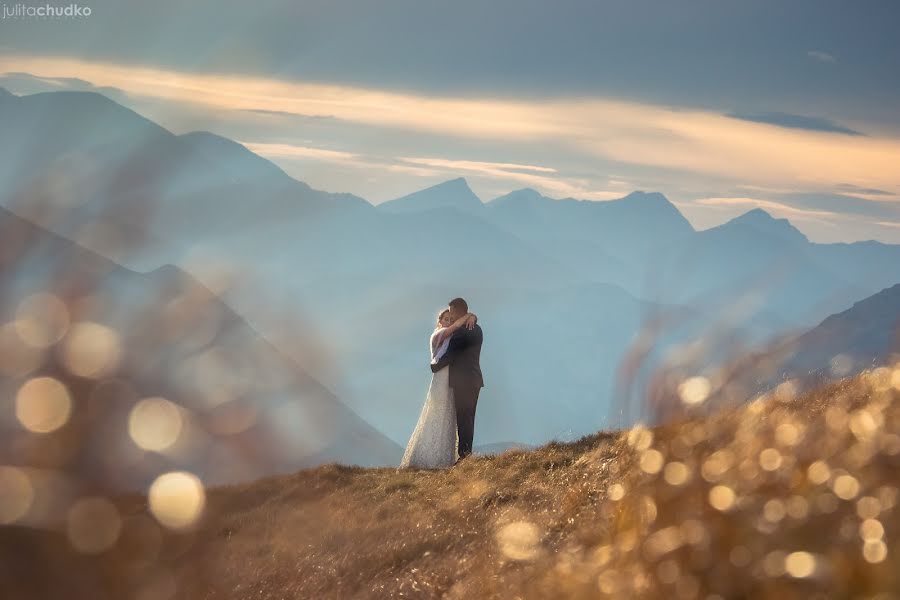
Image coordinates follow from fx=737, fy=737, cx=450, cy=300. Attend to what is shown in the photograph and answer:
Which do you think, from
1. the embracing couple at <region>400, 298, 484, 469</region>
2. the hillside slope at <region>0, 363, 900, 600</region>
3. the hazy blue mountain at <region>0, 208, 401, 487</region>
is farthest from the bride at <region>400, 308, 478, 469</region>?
the hazy blue mountain at <region>0, 208, 401, 487</region>

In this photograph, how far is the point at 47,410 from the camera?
142cm

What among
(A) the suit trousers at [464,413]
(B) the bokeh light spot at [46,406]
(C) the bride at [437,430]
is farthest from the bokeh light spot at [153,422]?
(A) the suit trousers at [464,413]

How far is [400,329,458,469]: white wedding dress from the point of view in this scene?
13273 millimetres

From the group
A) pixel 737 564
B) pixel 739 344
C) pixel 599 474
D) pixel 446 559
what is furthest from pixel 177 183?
pixel 599 474

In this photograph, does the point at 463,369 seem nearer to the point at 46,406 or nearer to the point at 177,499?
the point at 177,499

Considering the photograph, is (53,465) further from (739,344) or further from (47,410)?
(739,344)

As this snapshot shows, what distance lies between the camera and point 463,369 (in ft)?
43.2

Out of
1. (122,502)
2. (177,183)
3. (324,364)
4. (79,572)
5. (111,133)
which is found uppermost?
(111,133)

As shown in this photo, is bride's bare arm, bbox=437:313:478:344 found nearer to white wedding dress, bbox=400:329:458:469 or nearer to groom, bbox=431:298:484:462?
groom, bbox=431:298:484:462

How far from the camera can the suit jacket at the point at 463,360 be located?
13.0 meters

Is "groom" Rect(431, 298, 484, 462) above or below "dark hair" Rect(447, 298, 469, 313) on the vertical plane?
below

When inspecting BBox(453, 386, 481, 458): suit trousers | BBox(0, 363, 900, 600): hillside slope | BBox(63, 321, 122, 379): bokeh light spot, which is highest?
BBox(453, 386, 481, 458): suit trousers

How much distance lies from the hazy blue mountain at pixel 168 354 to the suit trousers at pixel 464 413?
11569 millimetres

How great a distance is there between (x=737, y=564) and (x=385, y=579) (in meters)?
3.46
